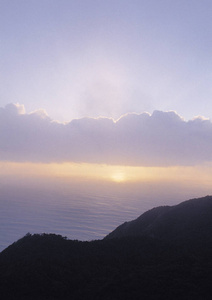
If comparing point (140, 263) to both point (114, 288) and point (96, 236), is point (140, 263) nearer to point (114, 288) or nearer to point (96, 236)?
point (114, 288)

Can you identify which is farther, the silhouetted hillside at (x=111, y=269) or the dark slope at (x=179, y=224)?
the dark slope at (x=179, y=224)

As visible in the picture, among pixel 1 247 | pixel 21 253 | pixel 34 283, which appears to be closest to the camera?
pixel 34 283

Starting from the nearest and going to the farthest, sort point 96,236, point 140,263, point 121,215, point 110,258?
point 140,263 → point 110,258 → point 96,236 → point 121,215

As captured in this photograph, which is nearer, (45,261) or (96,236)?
(45,261)

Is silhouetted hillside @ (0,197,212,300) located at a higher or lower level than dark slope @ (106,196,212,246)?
lower

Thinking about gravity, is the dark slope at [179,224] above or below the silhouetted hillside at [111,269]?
above

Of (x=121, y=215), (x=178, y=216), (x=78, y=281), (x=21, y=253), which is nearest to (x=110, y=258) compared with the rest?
(x=78, y=281)
